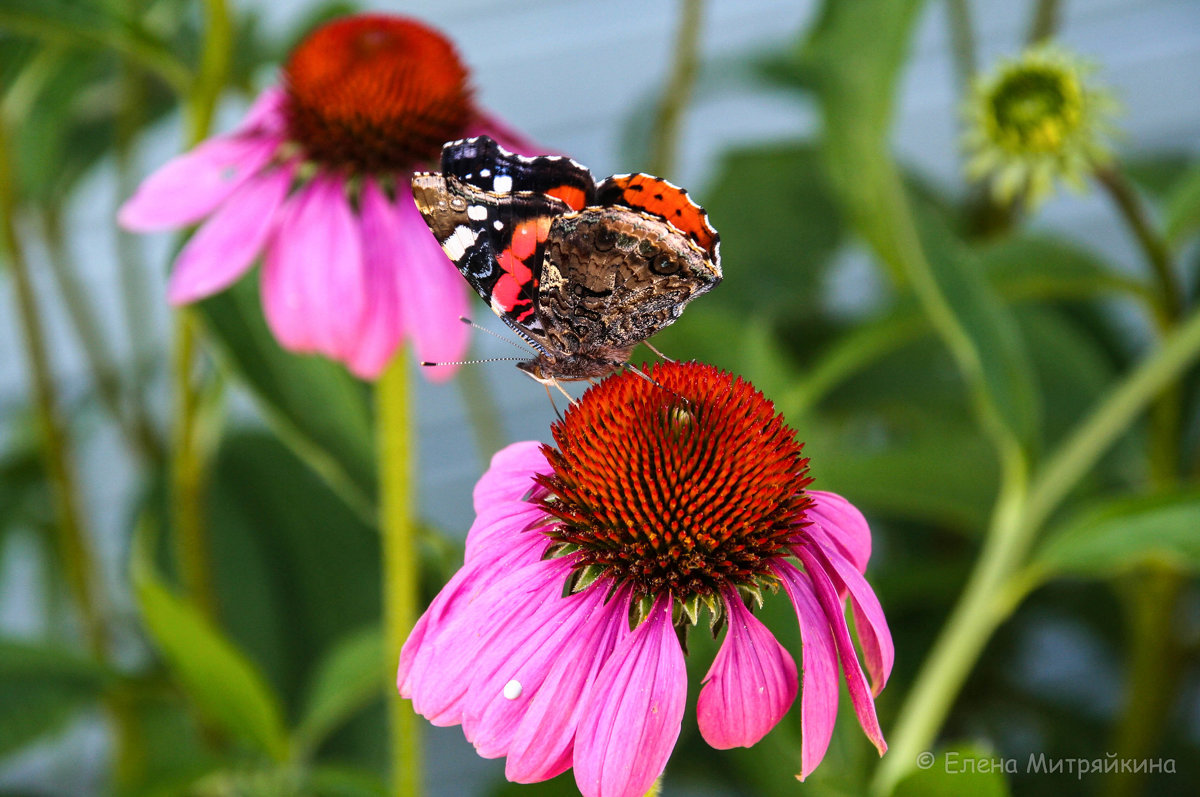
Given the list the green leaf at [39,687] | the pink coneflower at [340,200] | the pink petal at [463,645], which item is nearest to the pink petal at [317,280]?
the pink coneflower at [340,200]

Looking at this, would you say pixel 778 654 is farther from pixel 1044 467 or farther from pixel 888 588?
pixel 888 588

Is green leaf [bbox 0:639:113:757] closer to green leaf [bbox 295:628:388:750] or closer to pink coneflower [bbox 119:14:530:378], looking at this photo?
green leaf [bbox 295:628:388:750]

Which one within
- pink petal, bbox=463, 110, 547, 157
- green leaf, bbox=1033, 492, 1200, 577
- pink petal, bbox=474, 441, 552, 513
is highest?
pink petal, bbox=463, 110, 547, 157

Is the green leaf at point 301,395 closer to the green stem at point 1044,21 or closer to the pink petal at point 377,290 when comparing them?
the pink petal at point 377,290

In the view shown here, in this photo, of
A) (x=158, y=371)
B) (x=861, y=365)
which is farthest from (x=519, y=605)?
(x=158, y=371)

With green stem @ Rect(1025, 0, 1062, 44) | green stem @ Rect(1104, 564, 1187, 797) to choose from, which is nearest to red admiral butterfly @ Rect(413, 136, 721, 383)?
green stem @ Rect(1104, 564, 1187, 797)

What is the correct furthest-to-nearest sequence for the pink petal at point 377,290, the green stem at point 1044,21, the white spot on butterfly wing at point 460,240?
the green stem at point 1044,21 → the pink petal at point 377,290 → the white spot on butterfly wing at point 460,240
